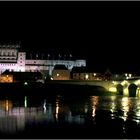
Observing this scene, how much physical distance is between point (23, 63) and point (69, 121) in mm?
52177

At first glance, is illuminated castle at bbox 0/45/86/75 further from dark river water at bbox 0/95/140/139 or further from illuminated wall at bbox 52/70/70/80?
dark river water at bbox 0/95/140/139

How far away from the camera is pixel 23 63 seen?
8206 centimetres

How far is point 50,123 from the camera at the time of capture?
2942 cm

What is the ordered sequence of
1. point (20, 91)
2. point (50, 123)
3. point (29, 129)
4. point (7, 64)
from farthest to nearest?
1. point (7, 64)
2. point (20, 91)
3. point (50, 123)
4. point (29, 129)

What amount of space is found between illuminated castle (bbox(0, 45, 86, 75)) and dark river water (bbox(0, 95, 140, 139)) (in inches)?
1533

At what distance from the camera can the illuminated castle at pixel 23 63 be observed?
81.2 meters

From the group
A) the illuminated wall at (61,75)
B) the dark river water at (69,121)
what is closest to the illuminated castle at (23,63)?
the illuminated wall at (61,75)

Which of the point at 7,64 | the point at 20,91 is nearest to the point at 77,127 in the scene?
the point at 20,91

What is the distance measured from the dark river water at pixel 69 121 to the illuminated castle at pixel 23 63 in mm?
38946

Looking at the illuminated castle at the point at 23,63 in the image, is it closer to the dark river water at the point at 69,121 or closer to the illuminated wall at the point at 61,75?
the illuminated wall at the point at 61,75

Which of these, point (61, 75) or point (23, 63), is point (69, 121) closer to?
point (61, 75)

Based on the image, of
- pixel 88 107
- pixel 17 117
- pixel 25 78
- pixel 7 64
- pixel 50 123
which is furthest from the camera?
pixel 7 64

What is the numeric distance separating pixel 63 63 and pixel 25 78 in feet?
54.9

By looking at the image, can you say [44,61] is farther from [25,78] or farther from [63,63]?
[25,78]
